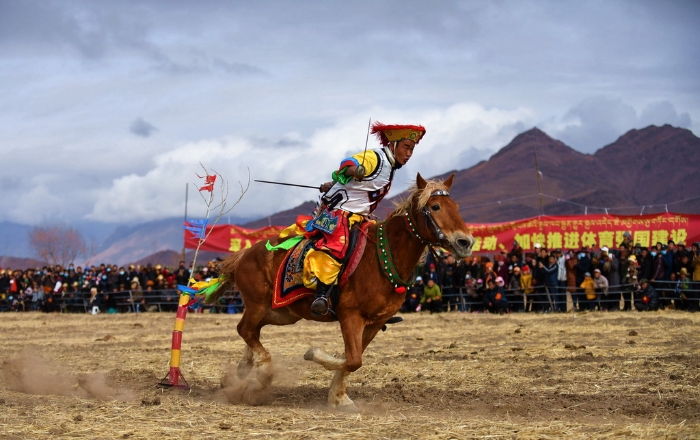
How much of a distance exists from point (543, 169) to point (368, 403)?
10676 cm

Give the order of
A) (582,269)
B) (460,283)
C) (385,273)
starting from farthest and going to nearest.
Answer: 1. (460,283)
2. (582,269)
3. (385,273)

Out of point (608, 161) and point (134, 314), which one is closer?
point (134, 314)

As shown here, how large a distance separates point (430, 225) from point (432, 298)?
15471 mm

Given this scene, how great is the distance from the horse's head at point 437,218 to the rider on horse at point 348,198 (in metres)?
0.48

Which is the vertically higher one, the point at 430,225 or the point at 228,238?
the point at 228,238

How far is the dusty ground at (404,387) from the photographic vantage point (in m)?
6.34

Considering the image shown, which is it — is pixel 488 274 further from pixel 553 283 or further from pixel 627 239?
pixel 627 239

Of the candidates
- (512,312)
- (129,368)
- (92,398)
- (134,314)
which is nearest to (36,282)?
(134,314)

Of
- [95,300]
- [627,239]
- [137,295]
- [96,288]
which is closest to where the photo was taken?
[627,239]

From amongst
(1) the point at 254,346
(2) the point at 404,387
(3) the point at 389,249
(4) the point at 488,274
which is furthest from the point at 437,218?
(4) the point at 488,274

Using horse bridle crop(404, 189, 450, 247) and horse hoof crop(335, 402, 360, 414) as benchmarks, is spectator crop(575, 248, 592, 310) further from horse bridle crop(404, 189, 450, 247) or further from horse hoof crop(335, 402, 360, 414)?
horse hoof crop(335, 402, 360, 414)

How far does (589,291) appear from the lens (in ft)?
67.5

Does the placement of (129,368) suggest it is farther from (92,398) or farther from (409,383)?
(409,383)

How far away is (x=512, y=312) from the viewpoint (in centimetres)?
2211
